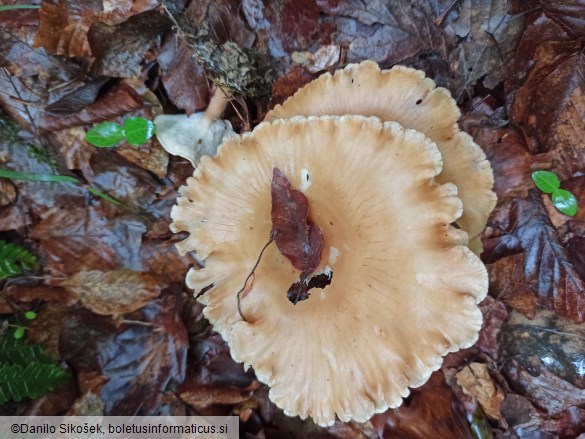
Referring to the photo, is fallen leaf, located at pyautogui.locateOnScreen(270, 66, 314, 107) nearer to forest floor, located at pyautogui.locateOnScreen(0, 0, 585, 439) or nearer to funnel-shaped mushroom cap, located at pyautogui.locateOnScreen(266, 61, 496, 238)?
forest floor, located at pyautogui.locateOnScreen(0, 0, 585, 439)

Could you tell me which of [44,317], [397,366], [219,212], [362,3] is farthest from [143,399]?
[362,3]

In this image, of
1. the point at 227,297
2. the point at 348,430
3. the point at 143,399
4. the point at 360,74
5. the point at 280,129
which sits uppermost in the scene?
the point at 360,74

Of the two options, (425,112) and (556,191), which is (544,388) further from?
(425,112)

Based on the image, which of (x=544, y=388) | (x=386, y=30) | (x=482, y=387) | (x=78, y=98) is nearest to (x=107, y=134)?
(x=78, y=98)

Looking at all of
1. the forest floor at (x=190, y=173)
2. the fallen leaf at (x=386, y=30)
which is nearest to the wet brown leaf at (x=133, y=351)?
the forest floor at (x=190, y=173)

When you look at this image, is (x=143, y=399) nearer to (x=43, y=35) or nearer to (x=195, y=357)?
(x=195, y=357)

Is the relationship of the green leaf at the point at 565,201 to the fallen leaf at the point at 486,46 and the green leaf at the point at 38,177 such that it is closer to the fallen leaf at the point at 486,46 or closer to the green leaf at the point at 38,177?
the fallen leaf at the point at 486,46

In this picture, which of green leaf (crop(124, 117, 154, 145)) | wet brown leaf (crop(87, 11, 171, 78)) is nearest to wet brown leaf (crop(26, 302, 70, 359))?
green leaf (crop(124, 117, 154, 145))
